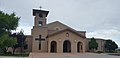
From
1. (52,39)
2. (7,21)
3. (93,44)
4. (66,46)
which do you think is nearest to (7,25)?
(7,21)

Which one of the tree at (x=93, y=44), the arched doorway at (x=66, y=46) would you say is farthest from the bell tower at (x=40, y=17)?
the tree at (x=93, y=44)

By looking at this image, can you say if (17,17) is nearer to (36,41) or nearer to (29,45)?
(36,41)

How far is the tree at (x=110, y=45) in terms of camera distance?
60.0 metres

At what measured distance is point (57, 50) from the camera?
4747 cm

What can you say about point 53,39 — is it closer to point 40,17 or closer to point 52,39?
point 52,39

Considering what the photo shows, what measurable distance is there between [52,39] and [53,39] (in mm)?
236

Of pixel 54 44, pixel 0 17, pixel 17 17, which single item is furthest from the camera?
pixel 54 44

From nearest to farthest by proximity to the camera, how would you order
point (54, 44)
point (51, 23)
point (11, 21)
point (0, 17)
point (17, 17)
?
1. point (0, 17)
2. point (11, 21)
3. point (17, 17)
4. point (54, 44)
5. point (51, 23)

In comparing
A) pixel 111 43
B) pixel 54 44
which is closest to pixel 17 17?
pixel 54 44

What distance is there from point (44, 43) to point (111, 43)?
22.1 meters

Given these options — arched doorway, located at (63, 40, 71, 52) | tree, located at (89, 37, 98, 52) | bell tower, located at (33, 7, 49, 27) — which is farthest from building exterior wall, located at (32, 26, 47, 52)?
tree, located at (89, 37, 98, 52)

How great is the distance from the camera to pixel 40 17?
50938 millimetres

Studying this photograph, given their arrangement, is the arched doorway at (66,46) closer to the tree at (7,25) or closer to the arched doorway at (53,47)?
the arched doorway at (53,47)

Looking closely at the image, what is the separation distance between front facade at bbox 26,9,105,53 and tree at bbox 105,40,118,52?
12776mm
